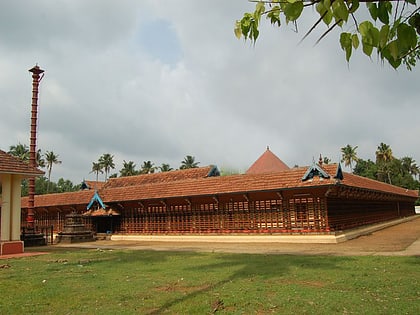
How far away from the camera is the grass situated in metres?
6.02

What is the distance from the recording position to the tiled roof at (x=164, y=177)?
29069 mm

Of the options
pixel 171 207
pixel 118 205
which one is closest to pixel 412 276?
pixel 171 207

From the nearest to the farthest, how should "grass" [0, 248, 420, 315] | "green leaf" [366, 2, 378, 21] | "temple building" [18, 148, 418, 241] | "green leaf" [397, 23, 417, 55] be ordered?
"green leaf" [397, 23, 417, 55], "green leaf" [366, 2, 378, 21], "grass" [0, 248, 420, 315], "temple building" [18, 148, 418, 241]

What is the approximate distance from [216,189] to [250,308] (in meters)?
15.5

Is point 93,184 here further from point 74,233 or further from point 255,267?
point 255,267

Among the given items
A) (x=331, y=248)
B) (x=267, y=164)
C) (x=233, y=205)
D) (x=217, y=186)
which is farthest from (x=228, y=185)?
(x=267, y=164)

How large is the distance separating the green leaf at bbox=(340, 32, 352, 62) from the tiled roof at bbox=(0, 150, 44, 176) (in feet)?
52.5

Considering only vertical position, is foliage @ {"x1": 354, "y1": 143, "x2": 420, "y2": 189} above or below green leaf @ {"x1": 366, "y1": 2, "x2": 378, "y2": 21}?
above

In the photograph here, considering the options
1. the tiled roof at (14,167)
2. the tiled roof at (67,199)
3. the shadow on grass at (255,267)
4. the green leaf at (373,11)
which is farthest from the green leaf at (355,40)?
the tiled roof at (67,199)

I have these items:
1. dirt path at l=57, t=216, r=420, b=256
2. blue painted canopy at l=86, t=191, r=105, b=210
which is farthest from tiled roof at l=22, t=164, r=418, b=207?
dirt path at l=57, t=216, r=420, b=256

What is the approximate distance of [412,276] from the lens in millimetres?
8172

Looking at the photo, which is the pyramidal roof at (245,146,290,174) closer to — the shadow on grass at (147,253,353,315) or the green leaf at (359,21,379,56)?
the shadow on grass at (147,253,353,315)

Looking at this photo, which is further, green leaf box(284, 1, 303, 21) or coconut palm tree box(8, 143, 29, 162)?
coconut palm tree box(8, 143, 29, 162)

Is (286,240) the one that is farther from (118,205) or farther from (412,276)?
(118,205)
